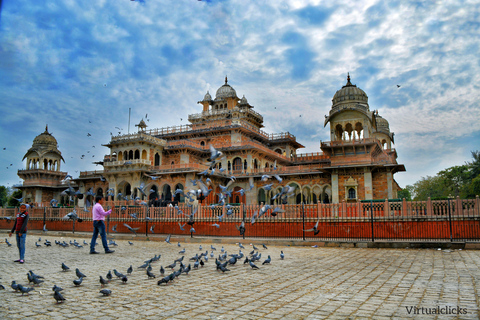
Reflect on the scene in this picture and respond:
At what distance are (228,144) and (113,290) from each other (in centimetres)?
3074

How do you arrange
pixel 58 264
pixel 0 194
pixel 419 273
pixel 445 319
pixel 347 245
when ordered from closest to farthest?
pixel 445 319
pixel 419 273
pixel 58 264
pixel 347 245
pixel 0 194

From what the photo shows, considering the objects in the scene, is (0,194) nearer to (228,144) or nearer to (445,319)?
(228,144)

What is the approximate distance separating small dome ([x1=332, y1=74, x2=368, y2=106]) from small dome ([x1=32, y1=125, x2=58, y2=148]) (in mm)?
33439

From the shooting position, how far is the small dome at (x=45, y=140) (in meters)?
42.8

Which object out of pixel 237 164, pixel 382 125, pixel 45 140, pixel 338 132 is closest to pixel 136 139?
pixel 237 164

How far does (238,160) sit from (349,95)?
12120 mm

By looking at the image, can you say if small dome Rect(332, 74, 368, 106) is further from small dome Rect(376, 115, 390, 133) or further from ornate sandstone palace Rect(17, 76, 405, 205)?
small dome Rect(376, 115, 390, 133)

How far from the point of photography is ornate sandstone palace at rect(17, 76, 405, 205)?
27875mm

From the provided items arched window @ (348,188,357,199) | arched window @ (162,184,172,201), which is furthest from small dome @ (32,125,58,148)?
arched window @ (348,188,357,199)

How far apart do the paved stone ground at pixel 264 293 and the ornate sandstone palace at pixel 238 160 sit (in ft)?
51.8

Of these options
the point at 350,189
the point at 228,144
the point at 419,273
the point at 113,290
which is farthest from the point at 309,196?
the point at 113,290

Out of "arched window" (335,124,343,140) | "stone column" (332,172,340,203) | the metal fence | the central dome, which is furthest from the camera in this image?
the central dome

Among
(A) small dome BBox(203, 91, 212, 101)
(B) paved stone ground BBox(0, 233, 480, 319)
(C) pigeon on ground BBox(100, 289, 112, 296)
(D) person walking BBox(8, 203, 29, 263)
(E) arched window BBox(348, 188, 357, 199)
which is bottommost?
(B) paved stone ground BBox(0, 233, 480, 319)

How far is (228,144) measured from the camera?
118ft
